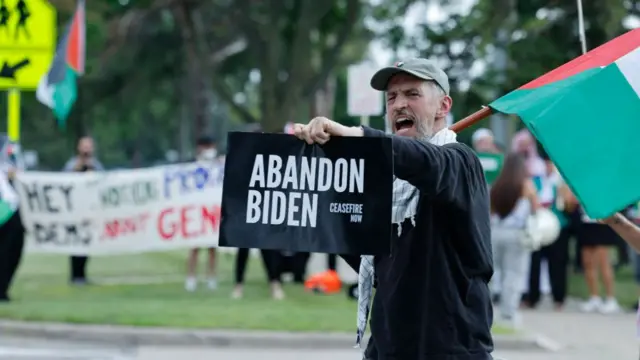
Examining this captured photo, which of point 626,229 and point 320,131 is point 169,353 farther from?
point 320,131

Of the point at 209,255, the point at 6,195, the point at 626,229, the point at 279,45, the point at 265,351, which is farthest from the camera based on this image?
the point at 279,45

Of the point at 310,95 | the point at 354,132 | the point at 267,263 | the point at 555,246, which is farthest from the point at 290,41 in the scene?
the point at 354,132

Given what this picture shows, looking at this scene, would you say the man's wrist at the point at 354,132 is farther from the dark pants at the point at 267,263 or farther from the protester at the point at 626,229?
the dark pants at the point at 267,263

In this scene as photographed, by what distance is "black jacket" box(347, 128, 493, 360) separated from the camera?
385 centimetres

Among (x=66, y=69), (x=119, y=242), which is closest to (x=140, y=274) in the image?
(x=119, y=242)

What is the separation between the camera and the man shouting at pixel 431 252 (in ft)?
12.7

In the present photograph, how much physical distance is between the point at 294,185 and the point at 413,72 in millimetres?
514

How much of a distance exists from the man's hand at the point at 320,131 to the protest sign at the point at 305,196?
0.23ft

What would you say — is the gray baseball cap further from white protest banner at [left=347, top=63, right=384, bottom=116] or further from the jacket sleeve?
white protest banner at [left=347, top=63, right=384, bottom=116]

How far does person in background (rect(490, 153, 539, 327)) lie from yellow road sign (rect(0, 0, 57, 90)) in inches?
188

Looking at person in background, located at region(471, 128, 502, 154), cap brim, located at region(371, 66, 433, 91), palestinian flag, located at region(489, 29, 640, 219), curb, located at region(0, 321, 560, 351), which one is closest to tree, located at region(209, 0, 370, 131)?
person in background, located at region(471, 128, 502, 154)

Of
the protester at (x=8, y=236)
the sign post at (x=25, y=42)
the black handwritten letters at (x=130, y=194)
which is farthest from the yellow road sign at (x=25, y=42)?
the black handwritten letters at (x=130, y=194)

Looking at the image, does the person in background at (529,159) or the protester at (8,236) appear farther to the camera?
the person in background at (529,159)

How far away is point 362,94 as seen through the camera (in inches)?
607
